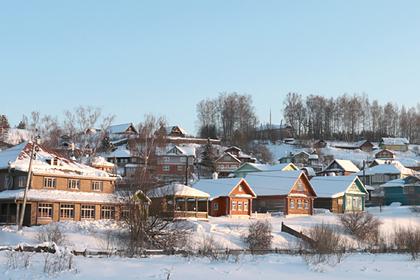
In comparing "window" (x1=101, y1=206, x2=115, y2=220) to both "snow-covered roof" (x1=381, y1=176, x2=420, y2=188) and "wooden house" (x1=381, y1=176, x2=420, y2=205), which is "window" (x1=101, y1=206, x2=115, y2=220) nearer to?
"wooden house" (x1=381, y1=176, x2=420, y2=205)

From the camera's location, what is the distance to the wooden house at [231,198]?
212 feet

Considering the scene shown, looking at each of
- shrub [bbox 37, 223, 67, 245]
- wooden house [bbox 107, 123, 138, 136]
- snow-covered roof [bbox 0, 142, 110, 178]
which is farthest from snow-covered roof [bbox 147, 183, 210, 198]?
wooden house [bbox 107, 123, 138, 136]

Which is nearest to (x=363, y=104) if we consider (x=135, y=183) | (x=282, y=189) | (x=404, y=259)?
(x=282, y=189)

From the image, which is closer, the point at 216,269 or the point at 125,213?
the point at 216,269

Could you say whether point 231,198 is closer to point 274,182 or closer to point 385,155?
point 274,182

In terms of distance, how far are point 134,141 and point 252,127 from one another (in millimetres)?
47233

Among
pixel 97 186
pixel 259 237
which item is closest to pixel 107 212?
pixel 97 186

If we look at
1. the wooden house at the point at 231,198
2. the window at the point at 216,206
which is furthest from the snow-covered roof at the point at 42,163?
the window at the point at 216,206

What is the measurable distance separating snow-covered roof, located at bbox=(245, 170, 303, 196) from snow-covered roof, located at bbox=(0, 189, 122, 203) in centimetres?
2092

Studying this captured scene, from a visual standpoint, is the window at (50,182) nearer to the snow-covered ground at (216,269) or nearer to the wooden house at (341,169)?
the snow-covered ground at (216,269)

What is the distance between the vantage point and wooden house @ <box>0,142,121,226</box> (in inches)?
2050

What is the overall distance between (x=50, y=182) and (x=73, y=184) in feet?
7.39

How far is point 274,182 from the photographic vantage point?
72.1 m

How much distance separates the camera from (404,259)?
28750 mm
